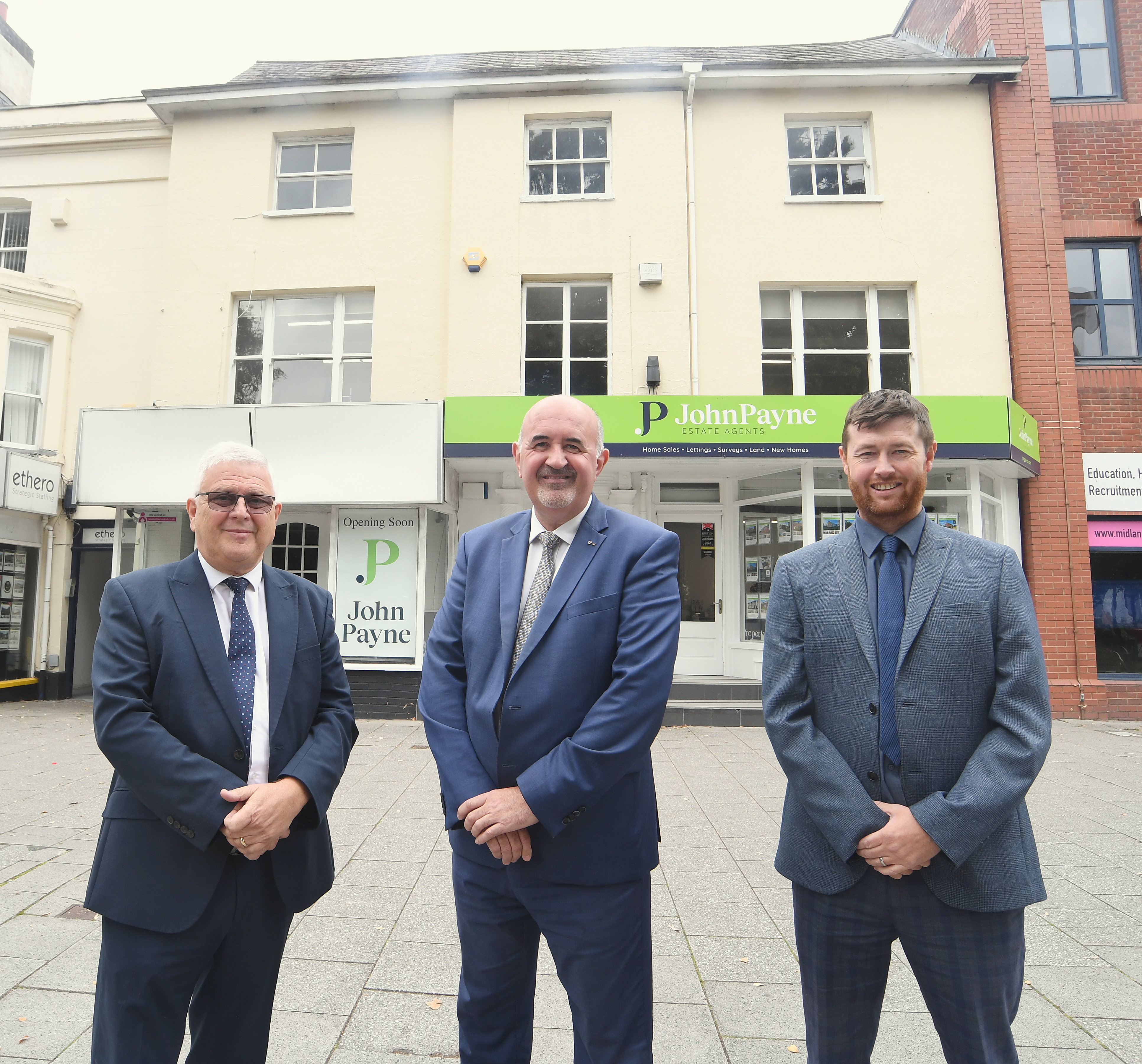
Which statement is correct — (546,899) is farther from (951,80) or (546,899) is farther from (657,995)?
(951,80)

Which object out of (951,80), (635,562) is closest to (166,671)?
(635,562)

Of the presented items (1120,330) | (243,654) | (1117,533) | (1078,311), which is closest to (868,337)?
(1078,311)

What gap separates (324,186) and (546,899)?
11706 mm

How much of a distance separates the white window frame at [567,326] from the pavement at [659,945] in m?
6.08

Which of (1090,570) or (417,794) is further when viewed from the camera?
(1090,570)

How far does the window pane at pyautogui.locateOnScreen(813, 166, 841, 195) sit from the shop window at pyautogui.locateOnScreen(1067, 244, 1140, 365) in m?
3.40

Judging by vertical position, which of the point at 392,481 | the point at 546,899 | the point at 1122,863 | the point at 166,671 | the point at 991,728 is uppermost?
the point at 392,481

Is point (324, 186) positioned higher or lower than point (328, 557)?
higher

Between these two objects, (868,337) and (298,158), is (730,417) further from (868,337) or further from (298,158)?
(298,158)

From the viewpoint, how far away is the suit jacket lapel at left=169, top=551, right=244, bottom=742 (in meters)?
A: 1.94

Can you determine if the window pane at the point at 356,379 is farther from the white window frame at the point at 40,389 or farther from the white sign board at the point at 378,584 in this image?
the white window frame at the point at 40,389

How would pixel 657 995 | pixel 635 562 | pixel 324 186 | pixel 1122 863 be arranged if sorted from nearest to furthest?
pixel 635 562 → pixel 657 995 → pixel 1122 863 → pixel 324 186

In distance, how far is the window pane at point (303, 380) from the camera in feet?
34.5

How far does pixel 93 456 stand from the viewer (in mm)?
9531
